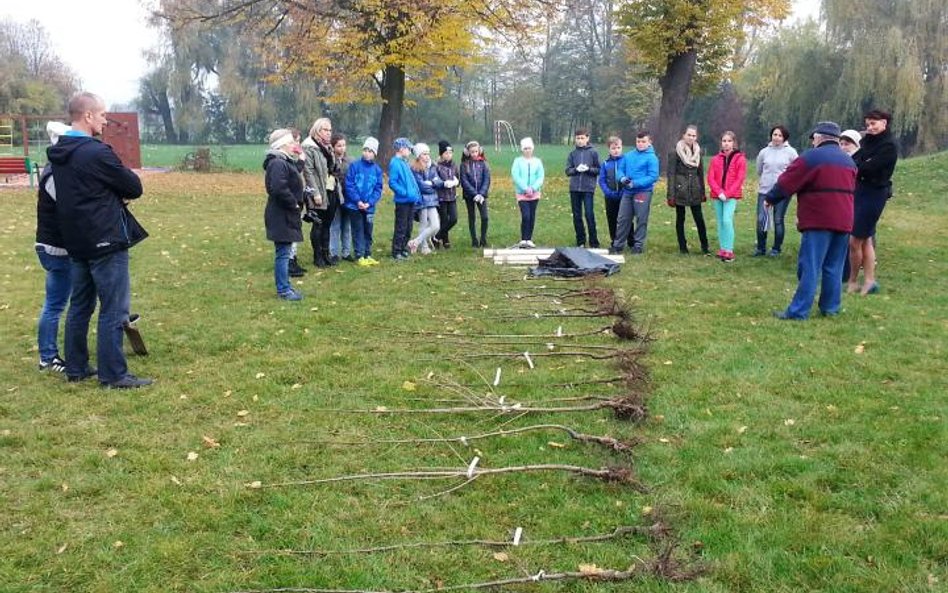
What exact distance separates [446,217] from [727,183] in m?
4.01

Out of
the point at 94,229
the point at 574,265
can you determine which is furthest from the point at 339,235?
Result: the point at 94,229

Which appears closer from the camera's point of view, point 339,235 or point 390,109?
point 339,235

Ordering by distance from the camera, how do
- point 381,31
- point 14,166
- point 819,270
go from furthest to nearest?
point 14,166 < point 381,31 < point 819,270

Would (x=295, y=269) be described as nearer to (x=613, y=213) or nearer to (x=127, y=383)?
(x=127, y=383)

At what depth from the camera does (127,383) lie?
5.41 meters

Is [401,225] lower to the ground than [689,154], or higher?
lower

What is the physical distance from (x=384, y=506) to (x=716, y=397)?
246 cm

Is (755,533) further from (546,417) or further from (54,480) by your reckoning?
(54,480)

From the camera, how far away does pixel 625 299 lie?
8.07 metres

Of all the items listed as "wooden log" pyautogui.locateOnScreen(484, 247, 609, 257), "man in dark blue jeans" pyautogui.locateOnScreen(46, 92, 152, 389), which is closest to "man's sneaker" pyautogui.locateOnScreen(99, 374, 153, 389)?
"man in dark blue jeans" pyautogui.locateOnScreen(46, 92, 152, 389)

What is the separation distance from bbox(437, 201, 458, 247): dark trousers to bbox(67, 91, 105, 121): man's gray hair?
669 cm

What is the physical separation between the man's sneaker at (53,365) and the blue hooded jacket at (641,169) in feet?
24.1

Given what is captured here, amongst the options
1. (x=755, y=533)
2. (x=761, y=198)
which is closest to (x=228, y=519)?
(x=755, y=533)

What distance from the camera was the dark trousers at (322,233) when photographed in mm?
9992
